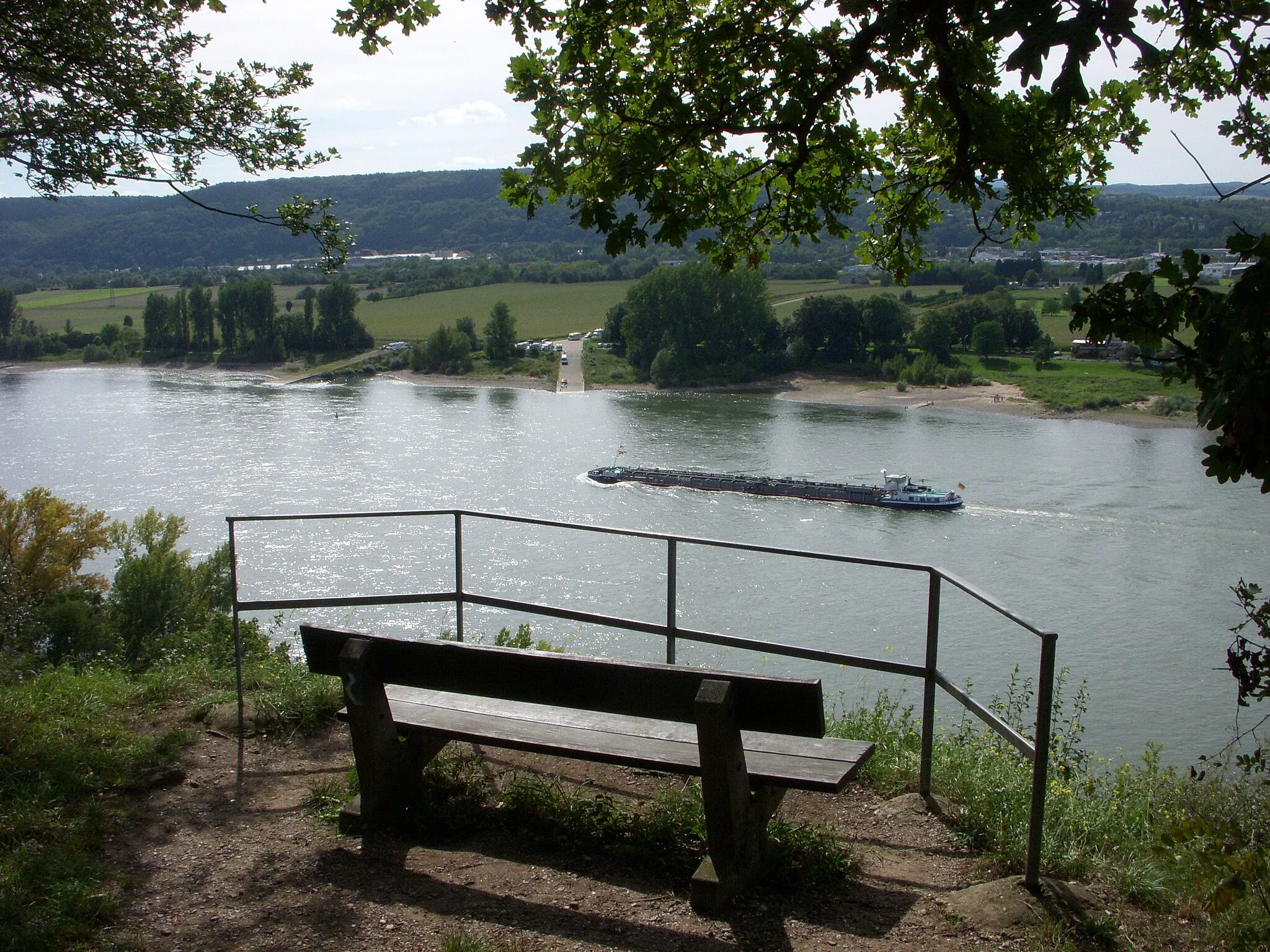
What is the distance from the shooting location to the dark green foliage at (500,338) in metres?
62.0

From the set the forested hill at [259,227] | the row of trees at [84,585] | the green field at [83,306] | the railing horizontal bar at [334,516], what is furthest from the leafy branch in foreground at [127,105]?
the forested hill at [259,227]

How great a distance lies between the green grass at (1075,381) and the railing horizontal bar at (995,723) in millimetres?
42347

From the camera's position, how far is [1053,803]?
10.8 ft

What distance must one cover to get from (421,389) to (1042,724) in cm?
5311

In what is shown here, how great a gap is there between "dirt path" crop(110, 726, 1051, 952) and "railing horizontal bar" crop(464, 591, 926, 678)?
0.45 metres

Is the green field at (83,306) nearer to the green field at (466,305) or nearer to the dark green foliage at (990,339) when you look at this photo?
the green field at (466,305)

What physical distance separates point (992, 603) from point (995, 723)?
34cm

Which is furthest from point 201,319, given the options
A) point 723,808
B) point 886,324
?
point 723,808

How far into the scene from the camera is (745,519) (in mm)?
28359

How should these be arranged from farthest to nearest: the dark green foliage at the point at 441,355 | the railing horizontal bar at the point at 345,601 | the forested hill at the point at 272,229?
the forested hill at the point at 272,229
the dark green foliage at the point at 441,355
the railing horizontal bar at the point at 345,601

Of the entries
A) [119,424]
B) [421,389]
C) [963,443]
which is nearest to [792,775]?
[963,443]

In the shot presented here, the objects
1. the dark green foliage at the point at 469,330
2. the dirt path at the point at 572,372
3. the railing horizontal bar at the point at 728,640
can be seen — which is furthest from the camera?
the dark green foliage at the point at 469,330

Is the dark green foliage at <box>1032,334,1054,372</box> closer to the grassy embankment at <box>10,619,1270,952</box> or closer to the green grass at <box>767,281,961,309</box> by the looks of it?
the green grass at <box>767,281,961,309</box>

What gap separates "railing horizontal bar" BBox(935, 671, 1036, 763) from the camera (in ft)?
9.80
